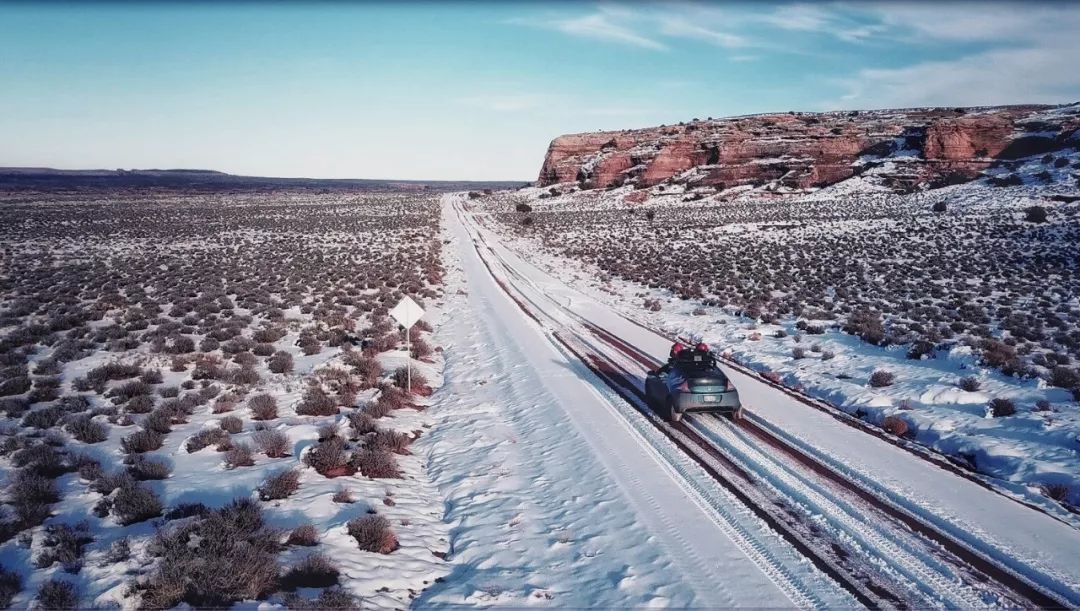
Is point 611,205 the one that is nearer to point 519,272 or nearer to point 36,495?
point 519,272

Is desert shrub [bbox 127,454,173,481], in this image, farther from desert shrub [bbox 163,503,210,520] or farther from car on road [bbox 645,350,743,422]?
car on road [bbox 645,350,743,422]

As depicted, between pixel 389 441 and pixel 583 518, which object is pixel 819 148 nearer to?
pixel 389 441

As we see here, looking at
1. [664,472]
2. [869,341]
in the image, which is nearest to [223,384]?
[664,472]

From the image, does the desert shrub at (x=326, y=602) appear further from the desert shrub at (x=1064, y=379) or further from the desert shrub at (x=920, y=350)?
the desert shrub at (x=920, y=350)

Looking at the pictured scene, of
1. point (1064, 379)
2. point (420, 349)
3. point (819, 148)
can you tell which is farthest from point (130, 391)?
point (819, 148)

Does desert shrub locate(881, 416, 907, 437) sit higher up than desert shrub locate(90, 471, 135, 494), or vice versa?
desert shrub locate(881, 416, 907, 437)

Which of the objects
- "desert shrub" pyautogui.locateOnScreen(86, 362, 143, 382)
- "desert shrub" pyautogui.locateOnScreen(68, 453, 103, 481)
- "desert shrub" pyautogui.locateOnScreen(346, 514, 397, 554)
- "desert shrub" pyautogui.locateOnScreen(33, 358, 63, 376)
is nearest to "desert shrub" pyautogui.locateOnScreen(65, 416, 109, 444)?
"desert shrub" pyautogui.locateOnScreen(68, 453, 103, 481)
